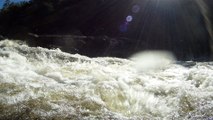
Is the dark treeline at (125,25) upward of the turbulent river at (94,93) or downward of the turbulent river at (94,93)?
upward

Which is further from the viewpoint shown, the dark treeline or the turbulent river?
the dark treeline

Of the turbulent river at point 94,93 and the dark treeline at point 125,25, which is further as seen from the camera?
the dark treeline at point 125,25

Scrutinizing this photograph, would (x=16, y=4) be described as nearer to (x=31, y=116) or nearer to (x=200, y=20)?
(x=200, y=20)

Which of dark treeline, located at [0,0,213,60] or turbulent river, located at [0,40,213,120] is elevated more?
dark treeline, located at [0,0,213,60]

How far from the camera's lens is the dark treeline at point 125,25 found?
21.9 meters

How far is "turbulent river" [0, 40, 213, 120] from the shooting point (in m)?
6.13

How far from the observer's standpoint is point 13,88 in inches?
277

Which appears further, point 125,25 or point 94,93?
point 125,25

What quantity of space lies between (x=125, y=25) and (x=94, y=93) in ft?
55.5

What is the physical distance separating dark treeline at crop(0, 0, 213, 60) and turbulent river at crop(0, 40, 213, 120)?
1043 centimetres

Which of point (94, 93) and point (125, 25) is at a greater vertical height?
point (125, 25)

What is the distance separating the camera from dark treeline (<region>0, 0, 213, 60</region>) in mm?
21908

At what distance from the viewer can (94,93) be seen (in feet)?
24.3

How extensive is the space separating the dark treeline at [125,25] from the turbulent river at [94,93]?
34.2 feet
